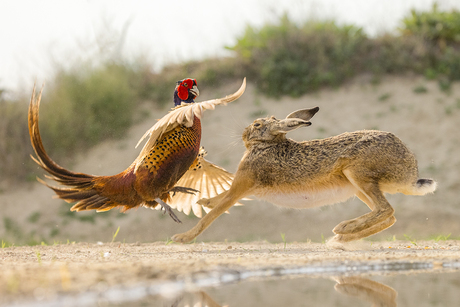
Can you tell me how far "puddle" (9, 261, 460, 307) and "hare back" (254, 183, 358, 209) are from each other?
153cm

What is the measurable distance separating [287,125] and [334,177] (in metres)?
0.76

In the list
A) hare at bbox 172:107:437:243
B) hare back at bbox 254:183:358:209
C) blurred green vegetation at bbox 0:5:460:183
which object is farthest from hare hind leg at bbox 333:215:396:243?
blurred green vegetation at bbox 0:5:460:183

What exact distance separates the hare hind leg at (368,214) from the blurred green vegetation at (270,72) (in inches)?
407

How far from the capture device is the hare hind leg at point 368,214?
16.0 feet

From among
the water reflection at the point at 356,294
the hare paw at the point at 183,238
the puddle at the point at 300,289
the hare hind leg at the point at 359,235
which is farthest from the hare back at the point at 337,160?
the water reflection at the point at 356,294

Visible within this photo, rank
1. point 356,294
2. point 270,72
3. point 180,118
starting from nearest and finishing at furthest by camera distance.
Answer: point 356,294 → point 180,118 → point 270,72

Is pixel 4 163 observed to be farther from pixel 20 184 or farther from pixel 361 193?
pixel 361 193

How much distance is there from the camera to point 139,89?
16484 mm

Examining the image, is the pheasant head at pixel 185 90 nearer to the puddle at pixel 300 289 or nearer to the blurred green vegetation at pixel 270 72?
the puddle at pixel 300 289

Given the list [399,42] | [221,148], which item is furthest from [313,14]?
[221,148]

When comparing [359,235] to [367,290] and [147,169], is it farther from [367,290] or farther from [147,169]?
[147,169]

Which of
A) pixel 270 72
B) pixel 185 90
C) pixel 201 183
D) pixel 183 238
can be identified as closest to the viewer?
pixel 183 238

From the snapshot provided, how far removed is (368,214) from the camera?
491 centimetres

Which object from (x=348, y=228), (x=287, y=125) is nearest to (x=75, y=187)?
(x=287, y=125)
